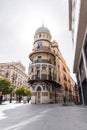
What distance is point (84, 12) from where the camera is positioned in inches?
375

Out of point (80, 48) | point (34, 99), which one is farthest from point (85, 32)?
point (34, 99)

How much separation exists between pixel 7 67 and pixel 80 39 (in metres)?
51.2

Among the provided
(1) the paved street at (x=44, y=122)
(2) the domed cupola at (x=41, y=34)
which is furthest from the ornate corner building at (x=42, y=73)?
(1) the paved street at (x=44, y=122)

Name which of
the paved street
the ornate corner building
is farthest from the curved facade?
the paved street

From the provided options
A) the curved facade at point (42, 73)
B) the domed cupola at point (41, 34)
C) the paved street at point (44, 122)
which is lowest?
the paved street at point (44, 122)

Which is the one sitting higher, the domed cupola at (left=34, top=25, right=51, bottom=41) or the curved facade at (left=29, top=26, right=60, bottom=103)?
the domed cupola at (left=34, top=25, right=51, bottom=41)

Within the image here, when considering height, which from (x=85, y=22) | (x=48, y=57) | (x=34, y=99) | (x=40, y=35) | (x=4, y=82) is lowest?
(x=34, y=99)

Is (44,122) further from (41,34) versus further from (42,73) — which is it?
(41,34)

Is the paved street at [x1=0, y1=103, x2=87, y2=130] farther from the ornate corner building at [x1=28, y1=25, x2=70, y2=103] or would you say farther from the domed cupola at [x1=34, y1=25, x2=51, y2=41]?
the domed cupola at [x1=34, y1=25, x2=51, y2=41]

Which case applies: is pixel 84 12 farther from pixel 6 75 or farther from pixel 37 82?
pixel 6 75

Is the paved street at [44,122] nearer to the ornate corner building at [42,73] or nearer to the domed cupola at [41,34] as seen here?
the ornate corner building at [42,73]

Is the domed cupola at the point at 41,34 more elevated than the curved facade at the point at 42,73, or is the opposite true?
the domed cupola at the point at 41,34

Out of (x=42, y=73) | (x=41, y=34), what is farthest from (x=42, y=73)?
(x=41, y=34)

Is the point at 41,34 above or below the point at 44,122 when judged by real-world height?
above
